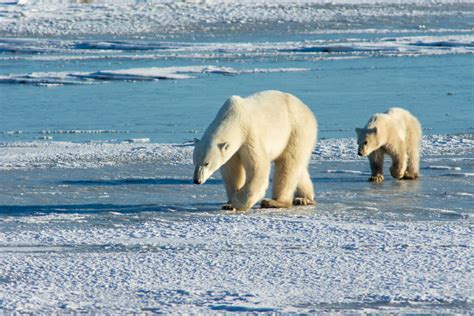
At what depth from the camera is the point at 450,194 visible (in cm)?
791

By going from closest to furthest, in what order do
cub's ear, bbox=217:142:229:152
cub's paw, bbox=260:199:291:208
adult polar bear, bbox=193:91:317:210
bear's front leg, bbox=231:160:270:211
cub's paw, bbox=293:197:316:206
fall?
cub's ear, bbox=217:142:229:152 < adult polar bear, bbox=193:91:317:210 < bear's front leg, bbox=231:160:270:211 < cub's paw, bbox=260:199:291:208 < cub's paw, bbox=293:197:316:206

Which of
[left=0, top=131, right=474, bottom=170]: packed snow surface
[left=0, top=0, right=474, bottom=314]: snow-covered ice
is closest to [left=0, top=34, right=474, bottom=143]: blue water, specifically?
[left=0, top=0, right=474, bottom=314]: snow-covered ice

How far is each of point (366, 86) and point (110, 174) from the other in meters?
8.24

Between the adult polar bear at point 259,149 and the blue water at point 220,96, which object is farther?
the blue water at point 220,96

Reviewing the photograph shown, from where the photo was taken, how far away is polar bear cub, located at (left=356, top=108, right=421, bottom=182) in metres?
8.92

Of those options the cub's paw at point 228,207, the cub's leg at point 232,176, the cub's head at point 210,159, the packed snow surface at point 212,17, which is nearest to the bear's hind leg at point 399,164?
the cub's leg at point 232,176

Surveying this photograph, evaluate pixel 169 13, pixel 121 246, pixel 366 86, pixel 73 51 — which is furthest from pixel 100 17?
pixel 121 246

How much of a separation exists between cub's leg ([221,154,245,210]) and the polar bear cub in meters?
1.95

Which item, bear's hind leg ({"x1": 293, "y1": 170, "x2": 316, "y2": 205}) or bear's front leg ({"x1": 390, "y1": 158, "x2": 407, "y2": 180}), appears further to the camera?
bear's front leg ({"x1": 390, "y1": 158, "x2": 407, "y2": 180})

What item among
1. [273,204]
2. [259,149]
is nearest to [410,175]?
[273,204]

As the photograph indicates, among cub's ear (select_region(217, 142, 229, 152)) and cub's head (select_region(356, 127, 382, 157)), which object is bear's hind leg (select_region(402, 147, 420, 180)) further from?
cub's ear (select_region(217, 142, 229, 152))

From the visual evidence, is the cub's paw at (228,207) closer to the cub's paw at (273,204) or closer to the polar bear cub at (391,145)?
the cub's paw at (273,204)

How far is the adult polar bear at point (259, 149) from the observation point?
22.5 feet

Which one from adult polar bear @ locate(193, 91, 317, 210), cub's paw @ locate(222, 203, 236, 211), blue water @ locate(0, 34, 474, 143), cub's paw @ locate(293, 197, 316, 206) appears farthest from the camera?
blue water @ locate(0, 34, 474, 143)
